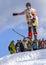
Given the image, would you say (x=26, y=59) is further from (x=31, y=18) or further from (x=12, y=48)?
(x=31, y=18)

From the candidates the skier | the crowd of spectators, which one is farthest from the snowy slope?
the skier

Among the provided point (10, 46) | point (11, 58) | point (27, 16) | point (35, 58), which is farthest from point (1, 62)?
point (27, 16)

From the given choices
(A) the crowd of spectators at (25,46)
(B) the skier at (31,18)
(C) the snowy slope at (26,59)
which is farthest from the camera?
(B) the skier at (31,18)

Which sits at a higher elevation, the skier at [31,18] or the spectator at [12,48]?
the skier at [31,18]

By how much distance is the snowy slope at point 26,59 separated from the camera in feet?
27.9

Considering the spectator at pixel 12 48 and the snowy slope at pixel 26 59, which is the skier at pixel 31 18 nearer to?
the spectator at pixel 12 48

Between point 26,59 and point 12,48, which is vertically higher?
point 12,48

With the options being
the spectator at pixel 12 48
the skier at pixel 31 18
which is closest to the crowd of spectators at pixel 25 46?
the spectator at pixel 12 48

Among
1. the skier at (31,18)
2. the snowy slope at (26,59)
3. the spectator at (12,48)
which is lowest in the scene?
the snowy slope at (26,59)

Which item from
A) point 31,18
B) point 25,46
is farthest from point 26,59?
point 31,18

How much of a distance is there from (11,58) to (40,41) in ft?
8.89

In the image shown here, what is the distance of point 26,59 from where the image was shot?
9102mm

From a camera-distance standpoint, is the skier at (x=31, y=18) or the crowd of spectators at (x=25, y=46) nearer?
the crowd of spectators at (x=25, y=46)

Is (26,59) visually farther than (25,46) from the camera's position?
No
